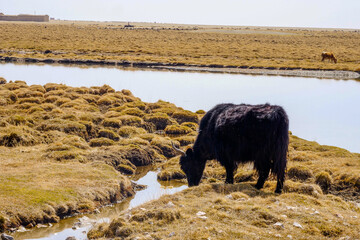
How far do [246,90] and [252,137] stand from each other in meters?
23.6

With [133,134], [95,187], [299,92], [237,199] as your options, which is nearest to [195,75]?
[299,92]

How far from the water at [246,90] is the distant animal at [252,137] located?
32.5 feet

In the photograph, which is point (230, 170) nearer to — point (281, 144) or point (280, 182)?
point (280, 182)

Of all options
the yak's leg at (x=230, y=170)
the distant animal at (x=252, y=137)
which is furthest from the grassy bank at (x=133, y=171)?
the distant animal at (x=252, y=137)

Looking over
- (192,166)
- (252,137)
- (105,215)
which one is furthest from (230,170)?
(105,215)

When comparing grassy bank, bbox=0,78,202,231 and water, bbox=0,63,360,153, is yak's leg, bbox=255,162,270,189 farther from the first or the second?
water, bbox=0,63,360,153

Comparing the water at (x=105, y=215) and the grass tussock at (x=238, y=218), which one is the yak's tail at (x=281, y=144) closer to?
the grass tussock at (x=238, y=218)

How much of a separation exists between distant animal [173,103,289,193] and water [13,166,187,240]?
5.66 ft

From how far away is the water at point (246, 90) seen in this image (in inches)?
922

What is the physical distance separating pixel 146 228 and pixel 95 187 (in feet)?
14.5

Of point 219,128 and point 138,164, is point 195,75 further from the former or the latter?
point 219,128

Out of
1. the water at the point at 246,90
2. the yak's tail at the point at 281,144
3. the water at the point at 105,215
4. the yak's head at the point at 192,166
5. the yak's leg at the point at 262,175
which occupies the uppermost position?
the yak's tail at the point at 281,144

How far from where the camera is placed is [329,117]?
83.8 ft

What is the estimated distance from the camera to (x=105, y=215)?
35.9ft
